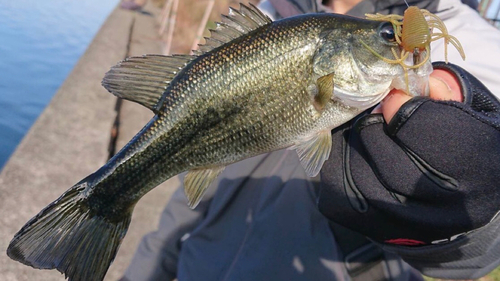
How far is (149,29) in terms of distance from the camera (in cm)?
1339

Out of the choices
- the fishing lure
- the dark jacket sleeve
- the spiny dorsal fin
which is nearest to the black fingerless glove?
the dark jacket sleeve

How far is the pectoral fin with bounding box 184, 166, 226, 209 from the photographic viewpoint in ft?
4.79

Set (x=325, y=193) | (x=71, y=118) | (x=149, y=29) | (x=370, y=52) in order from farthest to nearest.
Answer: (x=149, y=29), (x=71, y=118), (x=325, y=193), (x=370, y=52)

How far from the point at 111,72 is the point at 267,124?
0.66 meters

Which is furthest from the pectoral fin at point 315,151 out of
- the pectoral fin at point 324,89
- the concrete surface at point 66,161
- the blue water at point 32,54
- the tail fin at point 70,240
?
the blue water at point 32,54

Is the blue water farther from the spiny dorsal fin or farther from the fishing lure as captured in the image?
the fishing lure

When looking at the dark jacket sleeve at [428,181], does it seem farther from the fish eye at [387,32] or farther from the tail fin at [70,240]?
the tail fin at [70,240]

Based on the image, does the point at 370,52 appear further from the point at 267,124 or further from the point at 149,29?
the point at 149,29

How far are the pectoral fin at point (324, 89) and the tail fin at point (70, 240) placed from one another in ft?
3.06

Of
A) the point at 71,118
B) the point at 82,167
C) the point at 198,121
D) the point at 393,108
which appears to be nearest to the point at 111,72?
the point at 198,121

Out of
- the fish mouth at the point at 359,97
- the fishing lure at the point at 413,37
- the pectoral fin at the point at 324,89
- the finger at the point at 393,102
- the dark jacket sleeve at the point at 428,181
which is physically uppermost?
the fishing lure at the point at 413,37

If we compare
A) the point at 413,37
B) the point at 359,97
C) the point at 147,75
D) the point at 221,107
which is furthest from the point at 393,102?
the point at 147,75

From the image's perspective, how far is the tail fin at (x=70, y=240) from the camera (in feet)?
4.41

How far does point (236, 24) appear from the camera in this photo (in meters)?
1.45
